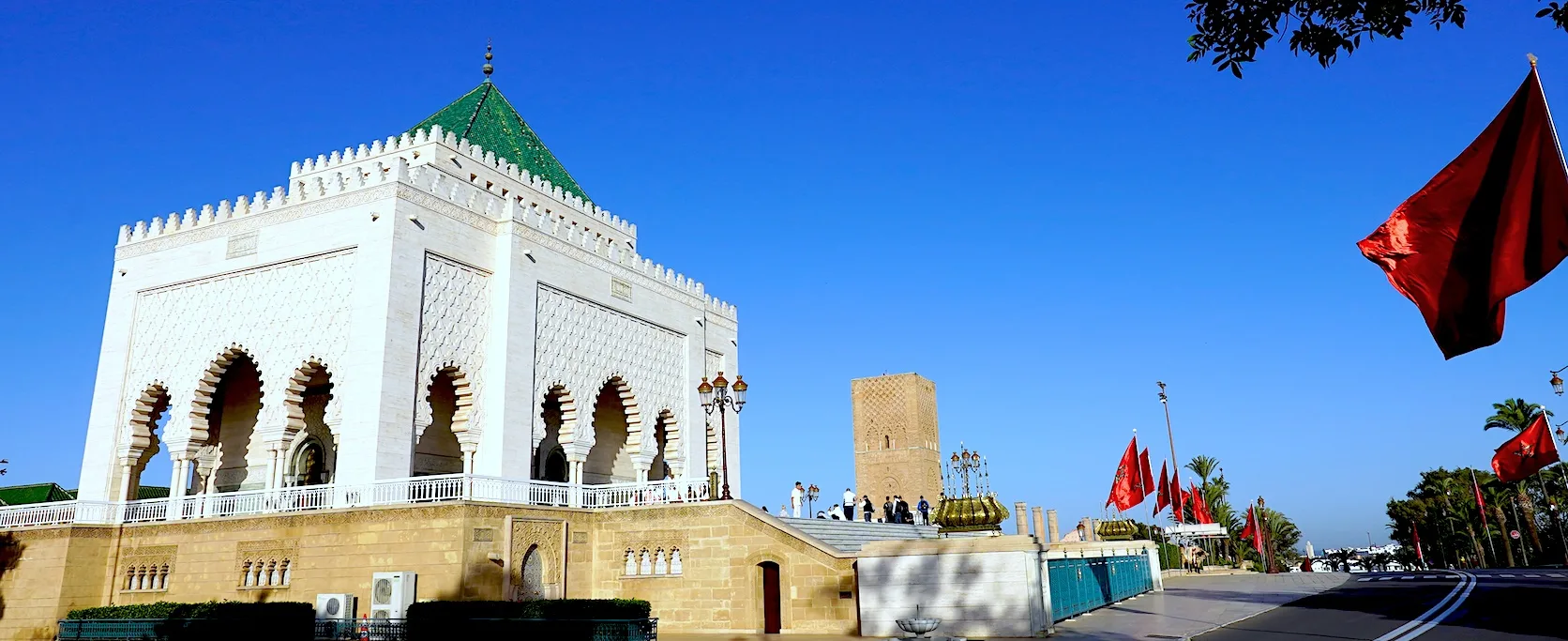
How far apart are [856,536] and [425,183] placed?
10476 mm

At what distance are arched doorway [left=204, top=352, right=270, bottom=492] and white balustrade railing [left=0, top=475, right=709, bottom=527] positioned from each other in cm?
252

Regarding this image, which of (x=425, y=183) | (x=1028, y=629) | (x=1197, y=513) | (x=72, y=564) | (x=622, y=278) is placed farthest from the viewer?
(x=1197, y=513)

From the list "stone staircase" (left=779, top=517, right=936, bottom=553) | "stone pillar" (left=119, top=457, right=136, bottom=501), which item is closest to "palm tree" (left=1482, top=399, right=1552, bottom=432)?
"stone staircase" (left=779, top=517, right=936, bottom=553)

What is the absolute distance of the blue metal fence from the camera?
1407 cm

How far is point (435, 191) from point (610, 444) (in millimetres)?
8065

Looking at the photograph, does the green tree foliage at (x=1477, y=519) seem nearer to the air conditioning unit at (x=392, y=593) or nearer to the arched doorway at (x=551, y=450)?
the arched doorway at (x=551, y=450)

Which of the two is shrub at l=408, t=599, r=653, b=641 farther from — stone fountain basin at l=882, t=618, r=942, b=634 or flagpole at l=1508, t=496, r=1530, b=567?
flagpole at l=1508, t=496, r=1530, b=567

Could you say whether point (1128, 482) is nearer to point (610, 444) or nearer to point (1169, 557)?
point (1169, 557)

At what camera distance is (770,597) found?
616 inches

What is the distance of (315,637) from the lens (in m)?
14.3

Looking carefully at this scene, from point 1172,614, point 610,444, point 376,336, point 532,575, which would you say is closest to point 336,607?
point 532,575

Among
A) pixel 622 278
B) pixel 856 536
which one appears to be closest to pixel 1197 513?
pixel 856 536

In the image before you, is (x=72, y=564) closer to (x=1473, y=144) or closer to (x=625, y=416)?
(x=625, y=416)

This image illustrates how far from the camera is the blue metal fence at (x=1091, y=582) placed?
14070 millimetres
